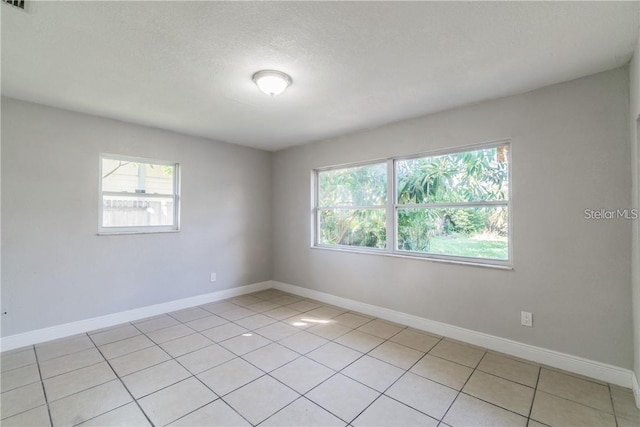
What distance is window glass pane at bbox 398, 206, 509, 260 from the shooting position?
9.29ft

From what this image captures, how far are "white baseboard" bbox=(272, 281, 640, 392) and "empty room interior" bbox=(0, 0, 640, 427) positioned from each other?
18mm

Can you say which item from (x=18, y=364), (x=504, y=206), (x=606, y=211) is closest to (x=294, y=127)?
(x=504, y=206)

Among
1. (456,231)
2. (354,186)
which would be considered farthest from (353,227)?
(456,231)

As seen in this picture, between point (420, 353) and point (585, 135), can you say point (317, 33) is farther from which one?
point (420, 353)

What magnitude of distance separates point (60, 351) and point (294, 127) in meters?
3.46

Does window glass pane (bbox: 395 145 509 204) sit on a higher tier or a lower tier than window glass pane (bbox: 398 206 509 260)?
higher

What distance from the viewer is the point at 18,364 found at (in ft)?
8.12

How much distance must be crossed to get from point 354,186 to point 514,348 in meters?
2.60

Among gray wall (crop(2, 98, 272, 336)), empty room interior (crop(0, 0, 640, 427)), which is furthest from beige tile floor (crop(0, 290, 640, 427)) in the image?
gray wall (crop(2, 98, 272, 336))

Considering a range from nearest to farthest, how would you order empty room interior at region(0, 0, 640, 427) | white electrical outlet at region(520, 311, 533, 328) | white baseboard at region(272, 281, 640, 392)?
empty room interior at region(0, 0, 640, 427), white baseboard at region(272, 281, 640, 392), white electrical outlet at region(520, 311, 533, 328)

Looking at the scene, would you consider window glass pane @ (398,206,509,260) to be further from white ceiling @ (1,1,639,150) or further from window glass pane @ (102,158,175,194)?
window glass pane @ (102,158,175,194)

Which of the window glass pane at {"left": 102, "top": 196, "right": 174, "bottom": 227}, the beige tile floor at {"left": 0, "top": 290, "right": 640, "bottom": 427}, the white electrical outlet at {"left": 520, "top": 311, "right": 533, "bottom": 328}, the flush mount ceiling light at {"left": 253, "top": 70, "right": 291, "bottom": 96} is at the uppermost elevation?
the flush mount ceiling light at {"left": 253, "top": 70, "right": 291, "bottom": 96}

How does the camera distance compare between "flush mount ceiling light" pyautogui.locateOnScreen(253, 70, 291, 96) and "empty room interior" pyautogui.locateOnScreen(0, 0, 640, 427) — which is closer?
"empty room interior" pyautogui.locateOnScreen(0, 0, 640, 427)

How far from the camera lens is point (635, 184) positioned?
2.06 metres
